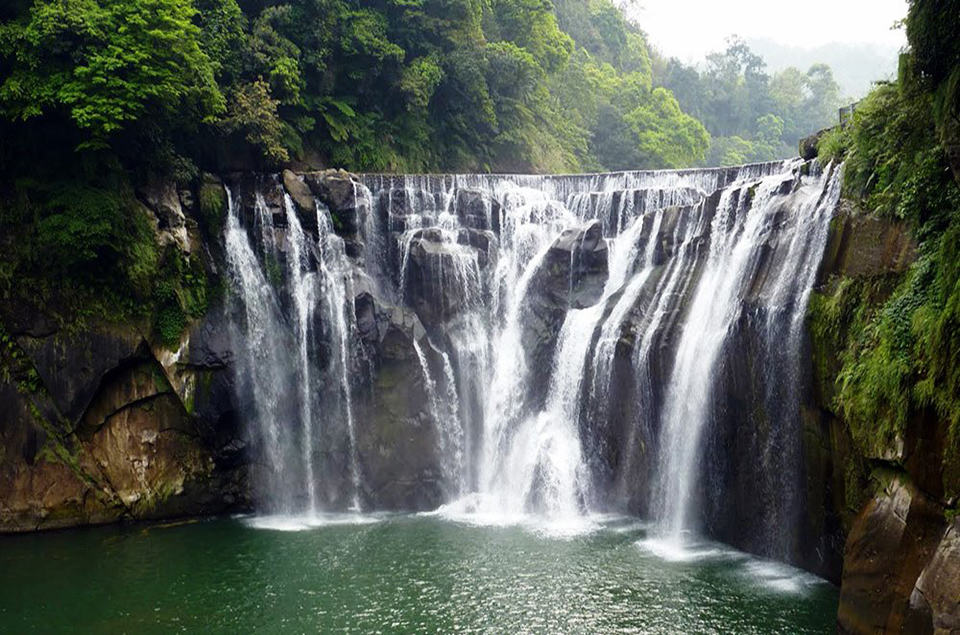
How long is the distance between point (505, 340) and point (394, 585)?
10375 mm

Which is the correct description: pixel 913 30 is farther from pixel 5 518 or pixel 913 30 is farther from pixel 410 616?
pixel 5 518

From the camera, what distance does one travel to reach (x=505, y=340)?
24375 mm

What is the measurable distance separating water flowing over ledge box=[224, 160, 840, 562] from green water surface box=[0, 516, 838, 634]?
82.9 inches

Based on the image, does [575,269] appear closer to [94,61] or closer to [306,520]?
[306,520]

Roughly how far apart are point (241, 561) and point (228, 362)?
6481 millimetres

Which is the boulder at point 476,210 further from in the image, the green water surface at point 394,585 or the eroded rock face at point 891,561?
the eroded rock face at point 891,561

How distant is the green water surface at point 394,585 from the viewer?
1360 cm

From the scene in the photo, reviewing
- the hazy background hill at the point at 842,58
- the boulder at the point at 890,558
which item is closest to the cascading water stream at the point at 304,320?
the boulder at the point at 890,558

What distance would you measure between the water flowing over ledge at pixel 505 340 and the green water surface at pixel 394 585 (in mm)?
2105

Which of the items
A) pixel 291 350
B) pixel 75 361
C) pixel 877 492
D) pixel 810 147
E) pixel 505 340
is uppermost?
pixel 810 147

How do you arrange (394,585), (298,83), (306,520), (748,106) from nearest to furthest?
(394,585), (306,520), (298,83), (748,106)

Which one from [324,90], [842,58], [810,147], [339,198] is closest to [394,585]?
[339,198]

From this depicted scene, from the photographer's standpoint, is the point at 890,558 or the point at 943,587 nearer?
the point at 943,587

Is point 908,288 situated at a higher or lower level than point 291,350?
higher
